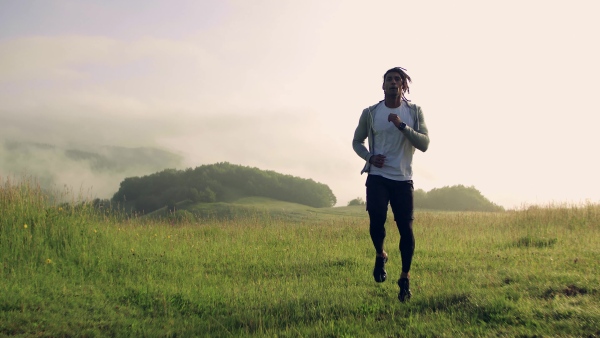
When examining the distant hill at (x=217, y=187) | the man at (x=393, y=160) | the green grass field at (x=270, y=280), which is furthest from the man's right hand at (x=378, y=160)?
the distant hill at (x=217, y=187)

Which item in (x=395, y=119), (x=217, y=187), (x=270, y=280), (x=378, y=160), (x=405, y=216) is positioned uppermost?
(x=217, y=187)

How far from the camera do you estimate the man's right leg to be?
656 cm

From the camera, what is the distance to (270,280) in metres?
9.05

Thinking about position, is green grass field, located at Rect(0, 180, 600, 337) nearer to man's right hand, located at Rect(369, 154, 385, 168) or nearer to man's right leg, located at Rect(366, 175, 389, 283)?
man's right leg, located at Rect(366, 175, 389, 283)

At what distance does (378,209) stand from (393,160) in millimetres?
652

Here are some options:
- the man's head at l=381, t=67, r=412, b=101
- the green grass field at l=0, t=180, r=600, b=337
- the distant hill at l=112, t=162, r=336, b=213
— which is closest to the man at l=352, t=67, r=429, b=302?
the man's head at l=381, t=67, r=412, b=101

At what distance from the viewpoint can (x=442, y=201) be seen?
44625 millimetres

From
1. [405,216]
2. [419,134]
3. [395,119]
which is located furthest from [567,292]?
[395,119]

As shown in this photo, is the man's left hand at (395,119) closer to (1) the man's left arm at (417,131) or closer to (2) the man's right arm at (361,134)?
(1) the man's left arm at (417,131)

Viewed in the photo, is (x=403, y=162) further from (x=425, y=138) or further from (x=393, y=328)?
(x=393, y=328)

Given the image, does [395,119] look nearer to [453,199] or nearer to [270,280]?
[270,280]

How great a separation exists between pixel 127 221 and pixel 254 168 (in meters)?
43.1

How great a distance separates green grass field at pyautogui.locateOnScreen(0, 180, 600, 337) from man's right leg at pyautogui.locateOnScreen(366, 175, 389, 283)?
534mm

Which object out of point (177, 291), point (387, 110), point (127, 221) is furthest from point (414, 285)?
point (127, 221)
